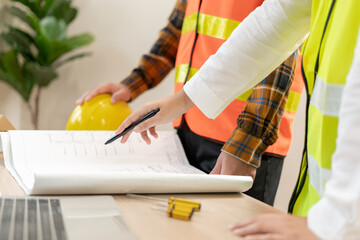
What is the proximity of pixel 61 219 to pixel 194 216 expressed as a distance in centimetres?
19

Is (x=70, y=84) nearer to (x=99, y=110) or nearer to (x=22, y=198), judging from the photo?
(x=99, y=110)

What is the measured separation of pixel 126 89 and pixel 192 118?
0.35 meters

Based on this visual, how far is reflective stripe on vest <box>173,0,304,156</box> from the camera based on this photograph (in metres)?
1.19

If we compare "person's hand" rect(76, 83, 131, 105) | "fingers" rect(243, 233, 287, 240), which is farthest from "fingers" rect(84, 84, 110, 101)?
"fingers" rect(243, 233, 287, 240)

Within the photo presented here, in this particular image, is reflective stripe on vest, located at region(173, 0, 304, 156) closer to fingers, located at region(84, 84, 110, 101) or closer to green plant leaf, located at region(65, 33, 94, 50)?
fingers, located at region(84, 84, 110, 101)

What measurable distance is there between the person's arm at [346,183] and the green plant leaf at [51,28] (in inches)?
117

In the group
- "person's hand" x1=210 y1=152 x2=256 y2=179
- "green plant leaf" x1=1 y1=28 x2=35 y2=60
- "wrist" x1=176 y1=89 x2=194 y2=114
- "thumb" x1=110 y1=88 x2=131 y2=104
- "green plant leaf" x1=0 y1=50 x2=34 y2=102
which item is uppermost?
"wrist" x1=176 y1=89 x2=194 y2=114

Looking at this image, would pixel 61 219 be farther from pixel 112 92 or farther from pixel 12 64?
pixel 12 64

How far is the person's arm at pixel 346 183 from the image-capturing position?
434mm

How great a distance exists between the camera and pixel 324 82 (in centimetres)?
61

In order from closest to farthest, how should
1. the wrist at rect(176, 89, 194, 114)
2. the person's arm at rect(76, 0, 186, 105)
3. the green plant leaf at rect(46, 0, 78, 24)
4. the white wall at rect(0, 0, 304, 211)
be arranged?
the wrist at rect(176, 89, 194, 114)
the person's arm at rect(76, 0, 186, 105)
the green plant leaf at rect(46, 0, 78, 24)
the white wall at rect(0, 0, 304, 211)

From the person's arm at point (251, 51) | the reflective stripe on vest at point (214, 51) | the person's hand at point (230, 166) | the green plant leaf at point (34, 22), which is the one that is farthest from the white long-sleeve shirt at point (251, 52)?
the green plant leaf at point (34, 22)

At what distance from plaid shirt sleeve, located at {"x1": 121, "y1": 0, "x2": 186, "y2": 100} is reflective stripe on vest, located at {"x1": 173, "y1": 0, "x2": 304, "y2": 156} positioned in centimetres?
18

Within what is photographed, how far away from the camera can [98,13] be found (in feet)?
11.6
